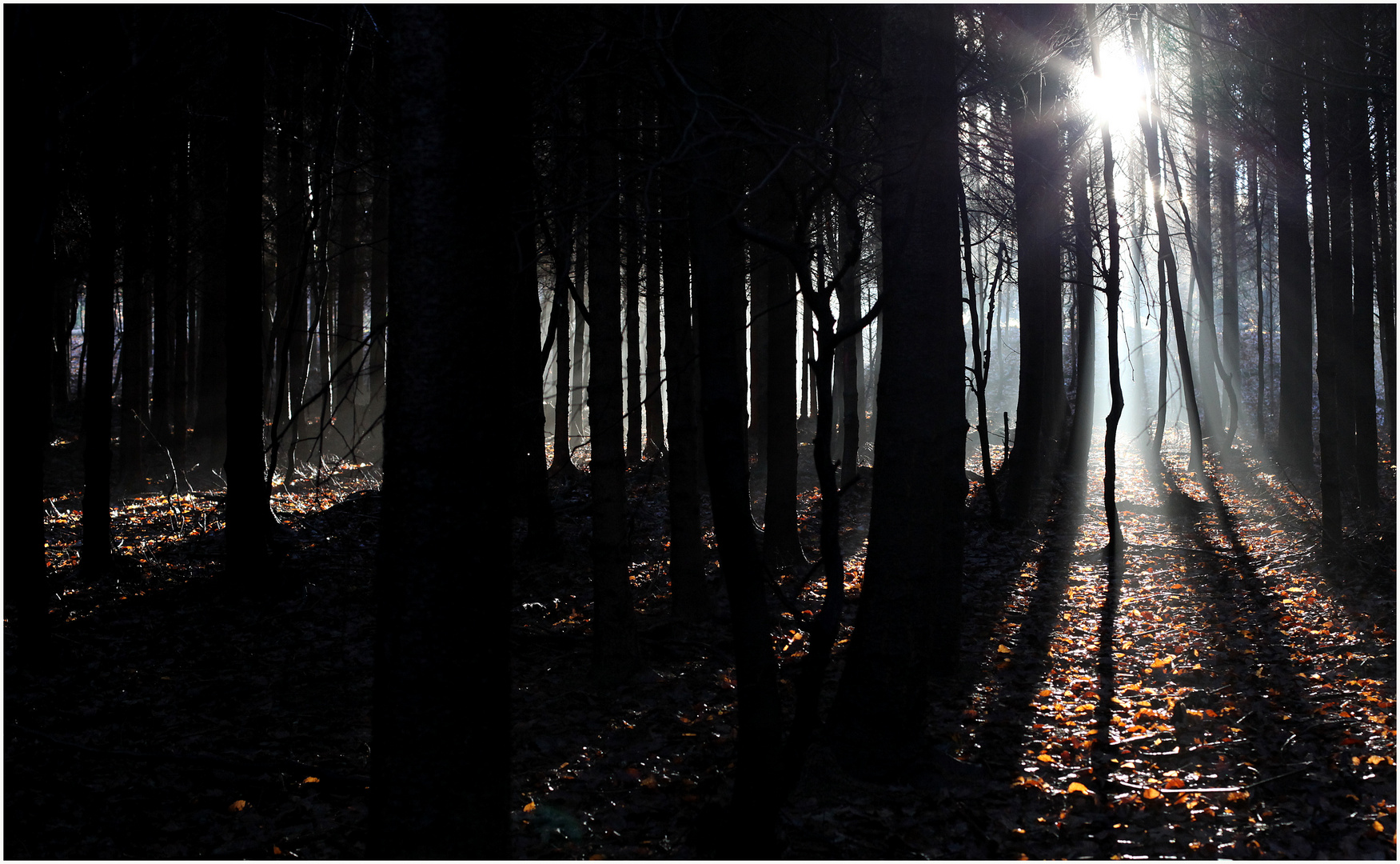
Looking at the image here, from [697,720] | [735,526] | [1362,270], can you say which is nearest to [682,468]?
[697,720]

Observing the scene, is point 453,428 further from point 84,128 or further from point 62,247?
point 62,247

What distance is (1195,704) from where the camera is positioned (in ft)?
→ 19.1

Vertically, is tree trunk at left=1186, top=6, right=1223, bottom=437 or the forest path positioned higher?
tree trunk at left=1186, top=6, right=1223, bottom=437

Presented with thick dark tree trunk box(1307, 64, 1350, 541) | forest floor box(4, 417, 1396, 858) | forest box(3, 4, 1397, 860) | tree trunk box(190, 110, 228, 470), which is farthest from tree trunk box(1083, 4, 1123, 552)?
tree trunk box(190, 110, 228, 470)

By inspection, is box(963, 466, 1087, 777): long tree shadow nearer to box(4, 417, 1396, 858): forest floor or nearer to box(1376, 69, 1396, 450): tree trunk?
box(4, 417, 1396, 858): forest floor

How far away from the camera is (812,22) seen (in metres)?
7.12

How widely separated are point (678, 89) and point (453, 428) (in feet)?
6.21

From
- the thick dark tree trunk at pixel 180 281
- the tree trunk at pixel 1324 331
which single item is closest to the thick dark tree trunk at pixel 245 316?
the thick dark tree trunk at pixel 180 281

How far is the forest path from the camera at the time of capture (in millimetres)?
4156

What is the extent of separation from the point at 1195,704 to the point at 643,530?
7.31 meters

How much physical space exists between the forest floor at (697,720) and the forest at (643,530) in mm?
38

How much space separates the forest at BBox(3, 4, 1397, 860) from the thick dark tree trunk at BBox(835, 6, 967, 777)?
2 centimetres

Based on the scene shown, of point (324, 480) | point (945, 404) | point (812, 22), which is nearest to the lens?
point (945, 404)

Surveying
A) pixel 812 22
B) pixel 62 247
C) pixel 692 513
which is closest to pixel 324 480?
pixel 62 247
